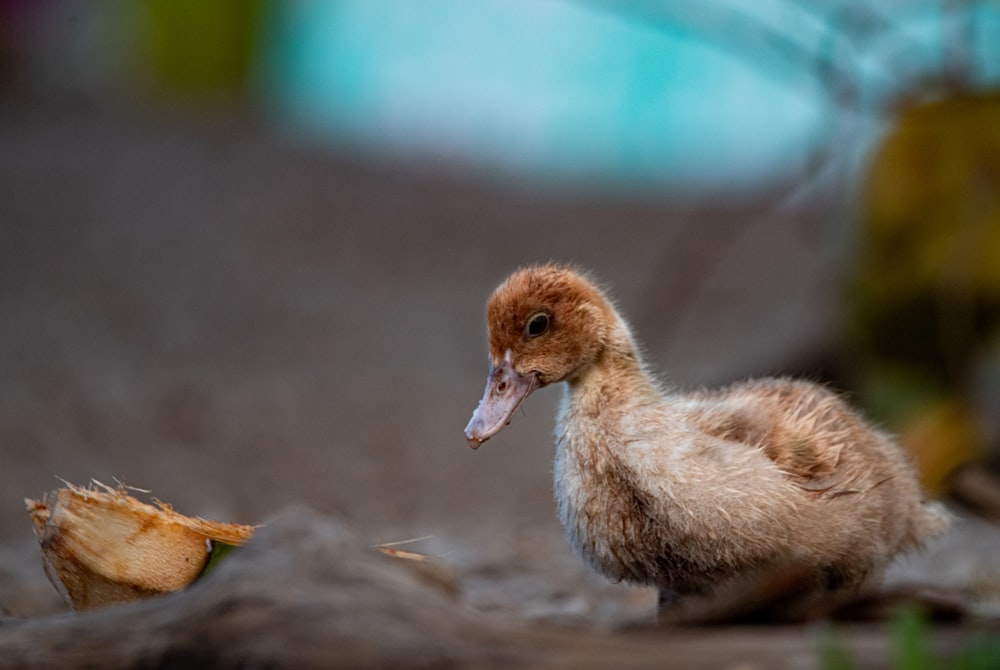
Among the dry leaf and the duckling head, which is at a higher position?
the duckling head

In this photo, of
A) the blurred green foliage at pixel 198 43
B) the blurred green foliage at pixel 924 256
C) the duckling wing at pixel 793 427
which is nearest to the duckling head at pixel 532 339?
the duckling wing at pixel 793 427

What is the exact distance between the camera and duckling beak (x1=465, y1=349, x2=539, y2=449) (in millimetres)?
2283

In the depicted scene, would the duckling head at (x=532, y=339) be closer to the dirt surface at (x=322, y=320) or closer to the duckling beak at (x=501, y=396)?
the duckling beak at (x=501, y=396)

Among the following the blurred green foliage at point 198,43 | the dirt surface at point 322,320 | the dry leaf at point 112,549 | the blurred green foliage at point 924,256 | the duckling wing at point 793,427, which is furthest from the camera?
the blurred green foliage at point 198,43

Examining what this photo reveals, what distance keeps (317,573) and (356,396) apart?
6014 millimetres

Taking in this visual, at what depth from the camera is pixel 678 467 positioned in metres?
2.13

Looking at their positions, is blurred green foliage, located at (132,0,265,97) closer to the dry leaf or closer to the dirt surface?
the dirt surface

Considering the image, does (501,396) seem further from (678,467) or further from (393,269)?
(393,269)

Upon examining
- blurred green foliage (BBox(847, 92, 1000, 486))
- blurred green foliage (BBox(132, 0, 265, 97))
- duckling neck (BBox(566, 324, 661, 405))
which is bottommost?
duckling neck (BBox(566, 324, 661, 405))

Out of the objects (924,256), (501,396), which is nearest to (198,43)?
(924,256)

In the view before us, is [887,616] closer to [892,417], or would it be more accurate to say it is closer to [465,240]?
[892,417]

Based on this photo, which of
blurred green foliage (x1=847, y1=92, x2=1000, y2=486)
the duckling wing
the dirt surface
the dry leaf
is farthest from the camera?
the dirt surface

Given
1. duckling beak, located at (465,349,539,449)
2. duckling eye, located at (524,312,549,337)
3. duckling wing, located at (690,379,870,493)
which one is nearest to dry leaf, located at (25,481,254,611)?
duckling beak, located at (465,349,539,449)

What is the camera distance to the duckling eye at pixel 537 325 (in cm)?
228
